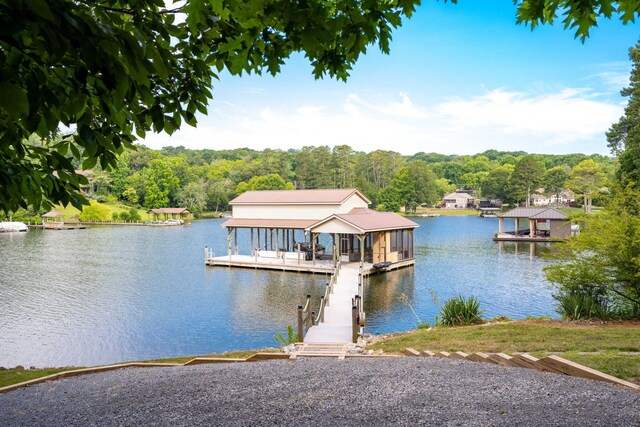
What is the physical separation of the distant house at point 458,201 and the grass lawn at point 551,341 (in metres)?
96.1

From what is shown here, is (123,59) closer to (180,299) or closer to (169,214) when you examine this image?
(180,299)

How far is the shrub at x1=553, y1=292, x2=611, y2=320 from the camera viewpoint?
38.3 ft

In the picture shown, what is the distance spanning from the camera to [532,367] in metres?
5.86

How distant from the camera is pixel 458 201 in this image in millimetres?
104312

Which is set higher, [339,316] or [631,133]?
[631,133]

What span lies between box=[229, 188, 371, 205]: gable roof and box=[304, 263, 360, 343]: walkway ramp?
7049 millimetres

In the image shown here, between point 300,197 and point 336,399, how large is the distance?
25.9 metres

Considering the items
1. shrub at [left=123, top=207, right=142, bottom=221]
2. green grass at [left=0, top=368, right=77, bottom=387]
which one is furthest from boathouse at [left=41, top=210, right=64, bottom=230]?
green grass at [left=0, top=368, right=77, bottom=387]

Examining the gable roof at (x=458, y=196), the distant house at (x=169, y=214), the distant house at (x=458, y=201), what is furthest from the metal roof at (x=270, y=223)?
the gable roof at (x=458, y=196)

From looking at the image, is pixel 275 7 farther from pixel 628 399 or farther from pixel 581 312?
pixel 581 312

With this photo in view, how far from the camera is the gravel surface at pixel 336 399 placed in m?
4.11

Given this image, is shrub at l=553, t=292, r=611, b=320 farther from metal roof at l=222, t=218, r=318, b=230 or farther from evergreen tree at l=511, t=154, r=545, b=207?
evergreen tree at l=511, t=154, r=545, b=207

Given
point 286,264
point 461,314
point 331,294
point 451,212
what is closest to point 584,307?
point 461,314

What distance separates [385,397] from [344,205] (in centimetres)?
2499
